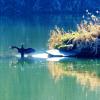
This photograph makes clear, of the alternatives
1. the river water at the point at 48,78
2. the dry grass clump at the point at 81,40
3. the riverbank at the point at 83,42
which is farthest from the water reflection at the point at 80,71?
the dry grass clump at the point at 81,40

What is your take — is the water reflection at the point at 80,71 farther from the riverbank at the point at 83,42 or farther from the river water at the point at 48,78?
the riverbank at the point at 83,42

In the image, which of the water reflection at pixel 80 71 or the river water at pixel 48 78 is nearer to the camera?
the river water at pixel 48 78

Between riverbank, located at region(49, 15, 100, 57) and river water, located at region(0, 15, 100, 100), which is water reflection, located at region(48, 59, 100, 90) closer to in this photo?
river water, located at region(0, 15, 100, 100)

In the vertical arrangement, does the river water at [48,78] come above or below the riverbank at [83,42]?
below

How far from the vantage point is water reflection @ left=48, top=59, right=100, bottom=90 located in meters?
24.2

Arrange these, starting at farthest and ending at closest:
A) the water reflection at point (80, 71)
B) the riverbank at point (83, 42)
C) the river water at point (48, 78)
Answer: the riverbank at point (83, 42) < the water reflection at point (80, 71) < the river water at point (48, 78)

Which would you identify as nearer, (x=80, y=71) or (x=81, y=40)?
(x=80, y=71)

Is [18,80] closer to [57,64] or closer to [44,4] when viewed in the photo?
[57,64]

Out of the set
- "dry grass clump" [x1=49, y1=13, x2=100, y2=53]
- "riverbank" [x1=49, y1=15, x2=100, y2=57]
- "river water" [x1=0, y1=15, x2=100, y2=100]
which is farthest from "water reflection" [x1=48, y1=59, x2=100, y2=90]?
"dry grass clump" [x1=49, y1=13, x2=100, y2=53]

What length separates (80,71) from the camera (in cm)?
2711

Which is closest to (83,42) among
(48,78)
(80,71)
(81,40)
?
(81,40)

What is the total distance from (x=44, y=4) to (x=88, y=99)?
84642 millimetres

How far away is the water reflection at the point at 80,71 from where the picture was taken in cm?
2419

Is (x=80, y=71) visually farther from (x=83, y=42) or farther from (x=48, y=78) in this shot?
(x=83, y=42)
